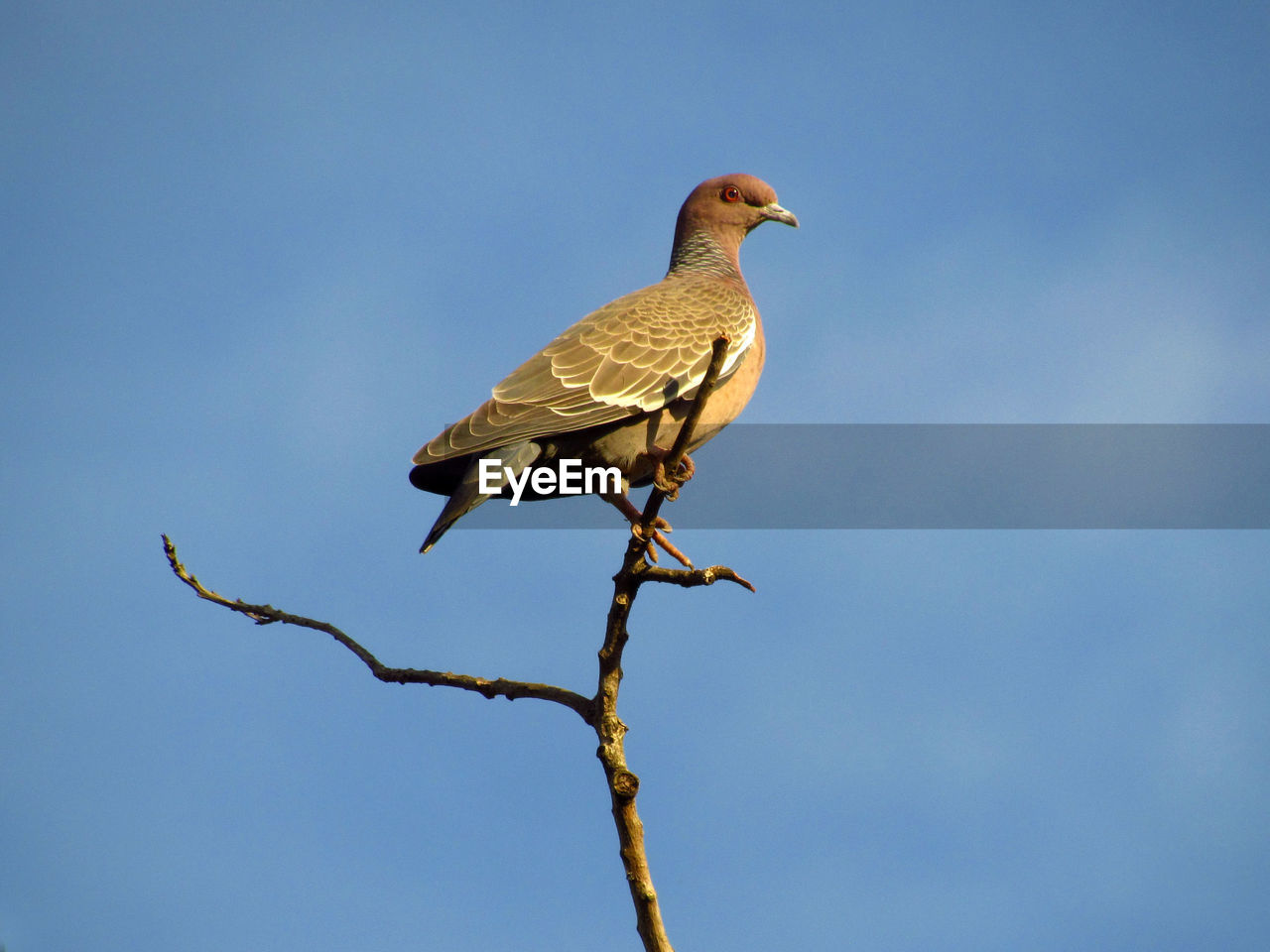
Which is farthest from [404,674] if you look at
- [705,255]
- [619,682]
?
[705,255]

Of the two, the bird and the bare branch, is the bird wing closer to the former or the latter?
the bird

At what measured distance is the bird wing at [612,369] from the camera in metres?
5.70

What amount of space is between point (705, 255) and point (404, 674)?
4.01 meters

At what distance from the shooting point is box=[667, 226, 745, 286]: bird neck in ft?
24.9

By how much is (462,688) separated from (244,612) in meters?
1.13

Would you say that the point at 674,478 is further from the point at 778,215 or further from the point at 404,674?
the point at 778,215

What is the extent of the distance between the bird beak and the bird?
1065 mm

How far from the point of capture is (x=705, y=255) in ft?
25.3

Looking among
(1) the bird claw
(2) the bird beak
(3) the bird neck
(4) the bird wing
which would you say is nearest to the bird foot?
(1) the bird claw

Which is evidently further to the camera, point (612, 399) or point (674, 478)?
point (612, 399)

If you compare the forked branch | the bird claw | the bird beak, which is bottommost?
the forked branch

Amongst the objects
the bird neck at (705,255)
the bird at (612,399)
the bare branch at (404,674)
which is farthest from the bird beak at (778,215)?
the bare branch at (404,674)

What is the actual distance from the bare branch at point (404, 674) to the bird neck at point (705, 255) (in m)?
3.63

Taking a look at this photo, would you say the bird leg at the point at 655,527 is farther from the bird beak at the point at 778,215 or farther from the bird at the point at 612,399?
the bird beak at the point at 778,215
